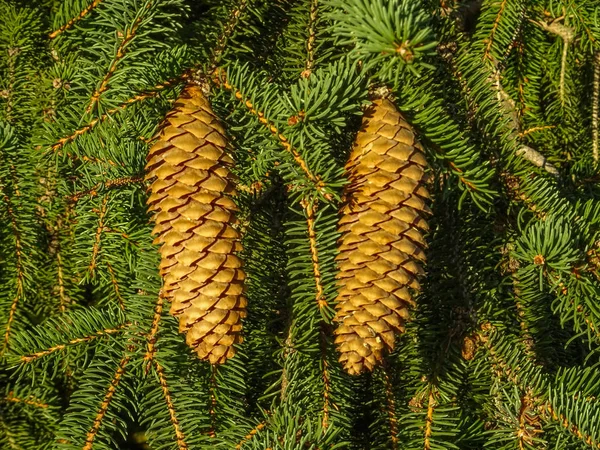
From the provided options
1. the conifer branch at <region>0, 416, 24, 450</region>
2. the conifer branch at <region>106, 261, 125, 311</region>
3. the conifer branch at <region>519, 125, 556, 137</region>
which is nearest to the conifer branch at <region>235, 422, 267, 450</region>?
the conifer branch at <region>106, 261, 125, 311</region>

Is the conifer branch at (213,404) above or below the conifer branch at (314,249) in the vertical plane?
below

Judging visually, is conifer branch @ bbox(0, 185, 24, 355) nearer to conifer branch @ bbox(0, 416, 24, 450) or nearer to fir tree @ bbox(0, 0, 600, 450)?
fir tree @ bbox(0, 0, 600, 450)

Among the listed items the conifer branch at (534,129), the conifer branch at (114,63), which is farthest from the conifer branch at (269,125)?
the conifer branch at (534,129)

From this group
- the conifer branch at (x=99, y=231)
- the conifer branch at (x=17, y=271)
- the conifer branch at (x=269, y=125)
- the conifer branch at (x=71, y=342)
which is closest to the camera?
the conifer branch at (x=269, y=125)

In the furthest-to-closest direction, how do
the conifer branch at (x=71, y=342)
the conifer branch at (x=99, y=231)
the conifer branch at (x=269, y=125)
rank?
the conifer branch at (x=99, y=231) → the conifer branch at (x=71, y=342) → the conifer branch at (x=269, y=125)

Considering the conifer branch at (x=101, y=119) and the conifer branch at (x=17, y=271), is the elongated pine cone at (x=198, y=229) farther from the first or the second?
the conifer branch at (x=17, y=271)

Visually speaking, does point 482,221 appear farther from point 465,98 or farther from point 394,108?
point 394,108

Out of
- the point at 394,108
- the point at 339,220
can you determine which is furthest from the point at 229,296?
the point at 394,108
